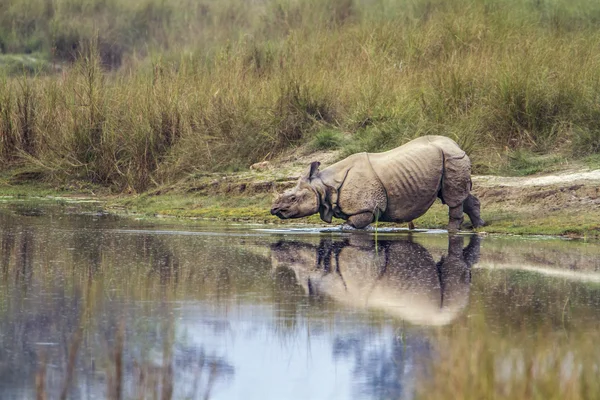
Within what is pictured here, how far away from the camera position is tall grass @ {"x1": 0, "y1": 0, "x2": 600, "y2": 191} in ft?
51.0

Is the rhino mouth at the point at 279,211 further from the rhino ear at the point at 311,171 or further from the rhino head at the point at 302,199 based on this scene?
the rhino ear at the point at 311,171

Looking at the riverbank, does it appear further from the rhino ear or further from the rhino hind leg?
the rhino ear

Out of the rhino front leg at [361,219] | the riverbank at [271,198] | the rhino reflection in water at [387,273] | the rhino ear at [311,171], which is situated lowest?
the riverbank at [271,198]

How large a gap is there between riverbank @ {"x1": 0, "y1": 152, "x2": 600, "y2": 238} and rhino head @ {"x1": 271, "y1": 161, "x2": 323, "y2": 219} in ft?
3.91

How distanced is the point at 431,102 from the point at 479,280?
7.53 meters

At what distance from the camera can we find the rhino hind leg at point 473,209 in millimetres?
12414

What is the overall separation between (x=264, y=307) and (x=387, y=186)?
4530 millimetres

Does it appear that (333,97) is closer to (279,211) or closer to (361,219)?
(279,211)

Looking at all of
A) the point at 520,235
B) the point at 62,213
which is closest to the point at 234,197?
the point at 62,213

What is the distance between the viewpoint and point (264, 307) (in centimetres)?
777

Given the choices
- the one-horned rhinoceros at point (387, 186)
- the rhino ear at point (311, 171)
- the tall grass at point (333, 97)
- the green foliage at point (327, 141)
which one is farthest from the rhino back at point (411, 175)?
the green foliage at point (327, 141)

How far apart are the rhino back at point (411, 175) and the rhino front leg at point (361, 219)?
0.26m

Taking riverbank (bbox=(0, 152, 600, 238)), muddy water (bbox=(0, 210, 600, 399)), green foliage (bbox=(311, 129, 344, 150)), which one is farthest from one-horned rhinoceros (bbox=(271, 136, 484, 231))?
green foliage (bbox=(311, 129, 344, 150))

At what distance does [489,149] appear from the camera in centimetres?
1523
